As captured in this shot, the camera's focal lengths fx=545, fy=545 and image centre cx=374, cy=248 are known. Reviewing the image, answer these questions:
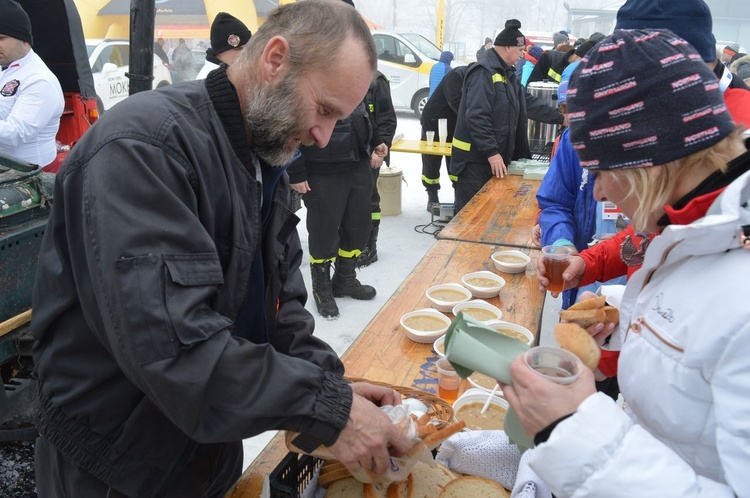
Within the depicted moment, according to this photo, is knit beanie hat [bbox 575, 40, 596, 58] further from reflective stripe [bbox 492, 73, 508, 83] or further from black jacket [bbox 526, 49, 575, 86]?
reflective stripe [bbox 492, 73, 508, 83]

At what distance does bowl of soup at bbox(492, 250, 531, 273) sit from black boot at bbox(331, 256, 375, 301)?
82.1 inches

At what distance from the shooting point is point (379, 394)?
5.45 ft

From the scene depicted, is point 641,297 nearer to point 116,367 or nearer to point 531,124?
point 116,367

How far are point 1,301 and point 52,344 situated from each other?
1.50m

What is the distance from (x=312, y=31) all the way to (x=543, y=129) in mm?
6674

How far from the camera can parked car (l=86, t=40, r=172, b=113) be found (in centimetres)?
1030

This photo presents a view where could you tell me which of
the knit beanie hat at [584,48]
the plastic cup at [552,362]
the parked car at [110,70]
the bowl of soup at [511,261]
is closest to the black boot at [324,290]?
the bowl of soup at [511,261]

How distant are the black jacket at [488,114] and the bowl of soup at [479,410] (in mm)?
4255

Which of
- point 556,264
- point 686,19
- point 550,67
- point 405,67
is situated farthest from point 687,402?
point 405,67

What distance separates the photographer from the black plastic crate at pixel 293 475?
4.58 feet

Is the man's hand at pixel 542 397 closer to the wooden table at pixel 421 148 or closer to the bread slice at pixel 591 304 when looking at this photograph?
the bread slice at pixel 591 304

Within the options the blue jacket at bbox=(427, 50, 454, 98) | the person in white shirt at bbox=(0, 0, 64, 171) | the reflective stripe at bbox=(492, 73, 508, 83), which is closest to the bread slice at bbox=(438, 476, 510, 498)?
the person in white shirt at bbox=(0, 0, 64, 171)

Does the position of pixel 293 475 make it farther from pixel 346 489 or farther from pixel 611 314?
pixel 611 314

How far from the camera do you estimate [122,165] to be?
3.82 feet
